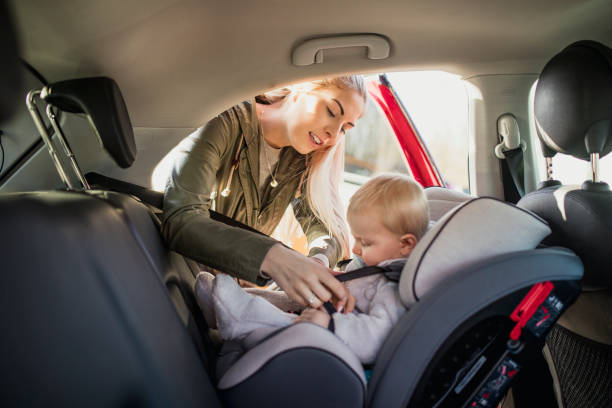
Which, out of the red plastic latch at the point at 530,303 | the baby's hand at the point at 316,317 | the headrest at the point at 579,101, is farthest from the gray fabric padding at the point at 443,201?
the baby's hand at the point at 316,317

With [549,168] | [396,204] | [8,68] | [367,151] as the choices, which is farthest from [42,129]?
[367,151]

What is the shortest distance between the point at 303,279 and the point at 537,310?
510 millimetres

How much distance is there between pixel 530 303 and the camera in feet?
2.82

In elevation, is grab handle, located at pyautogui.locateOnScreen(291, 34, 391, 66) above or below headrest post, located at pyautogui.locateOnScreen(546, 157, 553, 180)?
above

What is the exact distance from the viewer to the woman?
0.93 metres

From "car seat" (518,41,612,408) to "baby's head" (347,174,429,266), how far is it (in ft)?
1.19

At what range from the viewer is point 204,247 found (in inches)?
38.4

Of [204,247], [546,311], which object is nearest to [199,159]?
[204,247]

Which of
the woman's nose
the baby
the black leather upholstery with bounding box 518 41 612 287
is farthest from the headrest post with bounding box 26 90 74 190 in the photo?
the black leather upholstery with bounding box 518 41 612 287

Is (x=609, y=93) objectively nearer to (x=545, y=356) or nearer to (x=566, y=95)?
(x=566, y=95)

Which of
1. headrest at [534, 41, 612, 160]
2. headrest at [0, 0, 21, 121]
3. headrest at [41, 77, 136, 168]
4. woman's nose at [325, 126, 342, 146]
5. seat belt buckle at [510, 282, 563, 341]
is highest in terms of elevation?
headrest at [0, 0, 21, 121]

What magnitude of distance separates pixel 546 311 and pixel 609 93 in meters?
0.56

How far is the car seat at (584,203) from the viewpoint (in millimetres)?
996

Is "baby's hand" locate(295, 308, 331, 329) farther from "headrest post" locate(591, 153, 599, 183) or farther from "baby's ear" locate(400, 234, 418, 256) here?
"headrest post" locate(591, 153, 599, 183)
